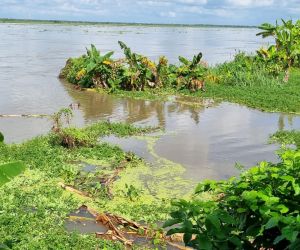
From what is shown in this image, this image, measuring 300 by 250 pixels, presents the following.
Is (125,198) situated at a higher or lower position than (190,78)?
lower

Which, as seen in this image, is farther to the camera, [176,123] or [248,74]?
[248,74]

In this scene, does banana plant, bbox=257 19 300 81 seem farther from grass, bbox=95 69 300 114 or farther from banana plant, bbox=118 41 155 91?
banana plant, bbox=118 41 155 91

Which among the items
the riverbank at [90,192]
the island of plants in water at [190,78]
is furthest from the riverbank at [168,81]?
the riverbank at [90,192]

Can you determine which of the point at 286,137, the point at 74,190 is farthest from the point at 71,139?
the point at 286,137

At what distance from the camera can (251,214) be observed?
2725mm

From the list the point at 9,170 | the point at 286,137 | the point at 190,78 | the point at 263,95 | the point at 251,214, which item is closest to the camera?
the point at 251,214

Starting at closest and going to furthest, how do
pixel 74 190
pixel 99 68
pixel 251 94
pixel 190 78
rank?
1. pixel 74 190
2. pixel 251 94
3. pixel 99 68
4. pixel 190 78

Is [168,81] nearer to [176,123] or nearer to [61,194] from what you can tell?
[176,123]

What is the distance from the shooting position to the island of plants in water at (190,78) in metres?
16.9

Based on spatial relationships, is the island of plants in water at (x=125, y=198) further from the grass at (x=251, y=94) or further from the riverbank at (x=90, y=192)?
the grass at (x=251, y=94)

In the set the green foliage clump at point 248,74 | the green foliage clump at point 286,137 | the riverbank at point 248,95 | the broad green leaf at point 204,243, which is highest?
the broad green leaf at point 204,243

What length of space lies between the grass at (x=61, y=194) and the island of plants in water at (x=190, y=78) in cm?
768

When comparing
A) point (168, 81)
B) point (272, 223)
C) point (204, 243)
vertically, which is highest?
point (272, 223)

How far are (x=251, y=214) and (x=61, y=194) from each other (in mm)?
4969
